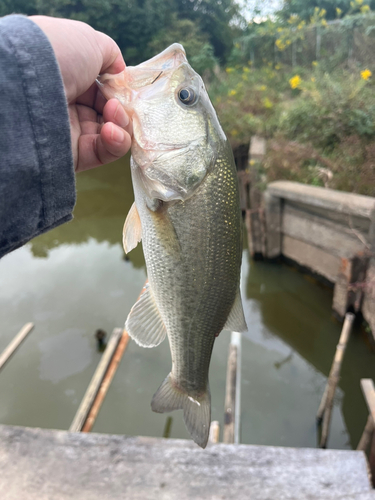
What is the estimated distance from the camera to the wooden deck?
2.04 metres

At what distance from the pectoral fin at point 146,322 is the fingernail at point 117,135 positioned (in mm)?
553

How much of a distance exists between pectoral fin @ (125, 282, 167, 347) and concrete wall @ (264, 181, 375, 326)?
3350 mm

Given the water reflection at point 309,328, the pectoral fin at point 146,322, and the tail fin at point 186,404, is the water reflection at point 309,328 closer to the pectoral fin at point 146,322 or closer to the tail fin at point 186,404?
the tail fin at point 186,404

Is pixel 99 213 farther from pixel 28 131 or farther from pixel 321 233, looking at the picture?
pixel 28 131

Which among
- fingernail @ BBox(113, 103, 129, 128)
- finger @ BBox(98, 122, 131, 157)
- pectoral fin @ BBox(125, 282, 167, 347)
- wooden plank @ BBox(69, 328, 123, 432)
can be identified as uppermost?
fingernail @ BBox(113, 103, 129, 128)

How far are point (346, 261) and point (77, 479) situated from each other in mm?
3449

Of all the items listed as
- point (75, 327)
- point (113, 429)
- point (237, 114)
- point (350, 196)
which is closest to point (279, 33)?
point (237, 114)

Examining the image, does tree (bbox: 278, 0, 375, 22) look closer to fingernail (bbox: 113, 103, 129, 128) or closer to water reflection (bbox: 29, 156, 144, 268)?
water reflection (bbox: 29, 156, 144, 268)

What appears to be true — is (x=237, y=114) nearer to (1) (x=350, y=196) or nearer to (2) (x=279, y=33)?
(1) (x=350, y=196)

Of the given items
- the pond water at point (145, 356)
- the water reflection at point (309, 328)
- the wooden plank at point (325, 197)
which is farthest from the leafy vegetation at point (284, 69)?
the pond water at point (145, 356)

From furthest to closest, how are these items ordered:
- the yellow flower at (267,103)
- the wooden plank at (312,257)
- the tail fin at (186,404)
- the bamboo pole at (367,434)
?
1. the yellow flower at (267,103)
2. the wooden plank at (312,257)
3. the bamboo pole at (367,434)
4. the tail fin at (186,404)

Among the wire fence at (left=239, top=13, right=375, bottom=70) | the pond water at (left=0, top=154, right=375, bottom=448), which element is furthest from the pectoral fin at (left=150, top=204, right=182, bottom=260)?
the wire fence at (left=239, top=13, right=375, bottom=70)

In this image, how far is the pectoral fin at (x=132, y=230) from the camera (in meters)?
1.29

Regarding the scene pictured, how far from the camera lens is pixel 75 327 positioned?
516cm
